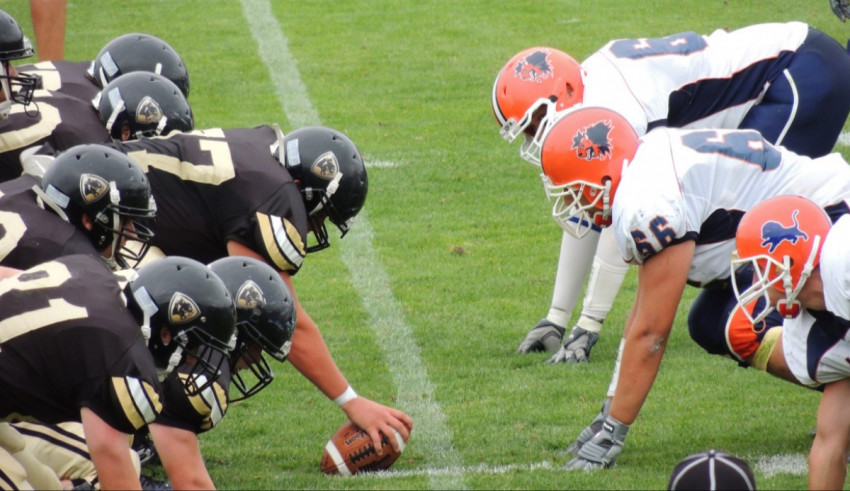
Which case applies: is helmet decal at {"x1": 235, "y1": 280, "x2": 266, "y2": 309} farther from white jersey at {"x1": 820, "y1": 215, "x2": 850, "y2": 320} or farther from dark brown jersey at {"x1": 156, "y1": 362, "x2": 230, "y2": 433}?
white jersey at {"x1": 820, "y1": 215, "x2": 850, "y2": 320}

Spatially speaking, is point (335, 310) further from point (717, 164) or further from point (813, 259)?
point (813, 259)

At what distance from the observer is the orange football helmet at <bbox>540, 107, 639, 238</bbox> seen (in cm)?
419

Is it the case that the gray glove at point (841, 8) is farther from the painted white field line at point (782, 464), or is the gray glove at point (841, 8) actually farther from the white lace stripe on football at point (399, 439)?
the white lace stripe on football at point (399, 439)

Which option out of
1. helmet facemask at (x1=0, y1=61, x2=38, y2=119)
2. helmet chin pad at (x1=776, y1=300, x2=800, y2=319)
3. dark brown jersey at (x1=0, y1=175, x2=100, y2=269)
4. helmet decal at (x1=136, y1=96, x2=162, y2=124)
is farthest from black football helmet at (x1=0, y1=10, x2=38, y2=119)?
helmet chin pad at (x1=776, y1=300, x2=800, y2=319)

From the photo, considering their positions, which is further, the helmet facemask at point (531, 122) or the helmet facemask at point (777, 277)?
the helmet facemask at point (531, 122)

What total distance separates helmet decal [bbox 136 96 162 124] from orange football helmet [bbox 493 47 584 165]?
140cm

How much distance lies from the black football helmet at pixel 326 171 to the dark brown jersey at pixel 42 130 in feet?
3.33

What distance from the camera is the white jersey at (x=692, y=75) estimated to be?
5.13 meters

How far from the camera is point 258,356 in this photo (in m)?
4.08

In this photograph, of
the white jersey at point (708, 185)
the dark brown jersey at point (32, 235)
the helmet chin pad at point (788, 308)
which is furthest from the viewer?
the dark brown jersey at point (32, 235)

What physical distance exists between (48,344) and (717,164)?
7.20ft

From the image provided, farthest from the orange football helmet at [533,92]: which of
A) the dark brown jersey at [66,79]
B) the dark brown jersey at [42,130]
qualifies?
the dark brown jersey at [66,79]

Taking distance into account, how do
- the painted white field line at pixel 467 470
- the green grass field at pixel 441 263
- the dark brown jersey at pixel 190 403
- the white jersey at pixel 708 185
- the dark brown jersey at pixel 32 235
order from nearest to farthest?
the dark brown jersey at pixel 190 403 < the white jersey at pixel 708 185 < the dark brown jersey at pixel 32 235 < the painted white field line at pixel 467 470 < the green grass field at pixel 441 263

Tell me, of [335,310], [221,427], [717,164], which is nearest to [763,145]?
[717,164]
